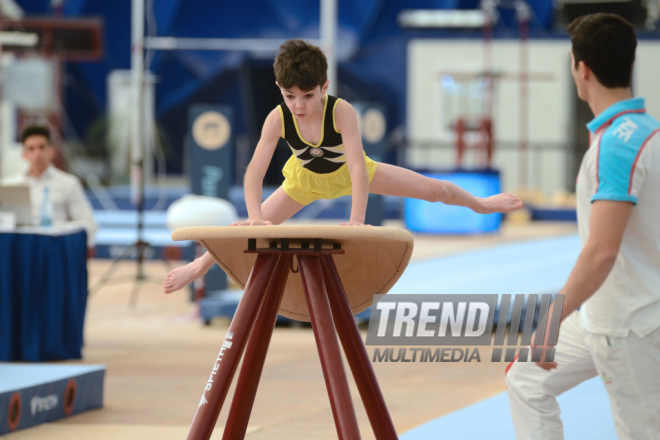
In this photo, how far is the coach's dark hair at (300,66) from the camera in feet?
7.25

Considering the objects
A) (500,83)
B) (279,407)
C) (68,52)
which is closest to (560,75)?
(500,83)

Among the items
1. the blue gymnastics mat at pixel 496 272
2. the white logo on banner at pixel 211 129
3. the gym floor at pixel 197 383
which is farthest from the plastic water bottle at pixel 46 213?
the blue gymnastics mat at pixel 496 272

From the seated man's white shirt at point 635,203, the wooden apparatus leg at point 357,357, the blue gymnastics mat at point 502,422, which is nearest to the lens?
the seated man's white shirt at point 635,203

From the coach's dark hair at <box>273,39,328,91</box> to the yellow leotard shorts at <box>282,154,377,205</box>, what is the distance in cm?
29

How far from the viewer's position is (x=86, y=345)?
5.68m

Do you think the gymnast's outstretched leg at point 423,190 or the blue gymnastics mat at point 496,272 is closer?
the gymnast's outstretched leg at point 423,190

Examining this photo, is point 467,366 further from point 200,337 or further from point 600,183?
point 600,183

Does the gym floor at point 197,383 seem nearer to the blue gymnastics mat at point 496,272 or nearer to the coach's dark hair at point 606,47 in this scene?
the blue gymnastics mat at point 496,272

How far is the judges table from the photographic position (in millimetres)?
4873

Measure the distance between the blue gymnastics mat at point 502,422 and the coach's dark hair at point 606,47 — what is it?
1621 millimetres

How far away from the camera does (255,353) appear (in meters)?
2.29

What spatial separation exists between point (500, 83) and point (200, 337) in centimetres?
1193

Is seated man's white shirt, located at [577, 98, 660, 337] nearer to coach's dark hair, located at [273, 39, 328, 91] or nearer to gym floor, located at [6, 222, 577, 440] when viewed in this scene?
coach's dark hair, located at [273, 39, 328, 91]

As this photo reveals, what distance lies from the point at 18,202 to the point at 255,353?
3258 millimetres
